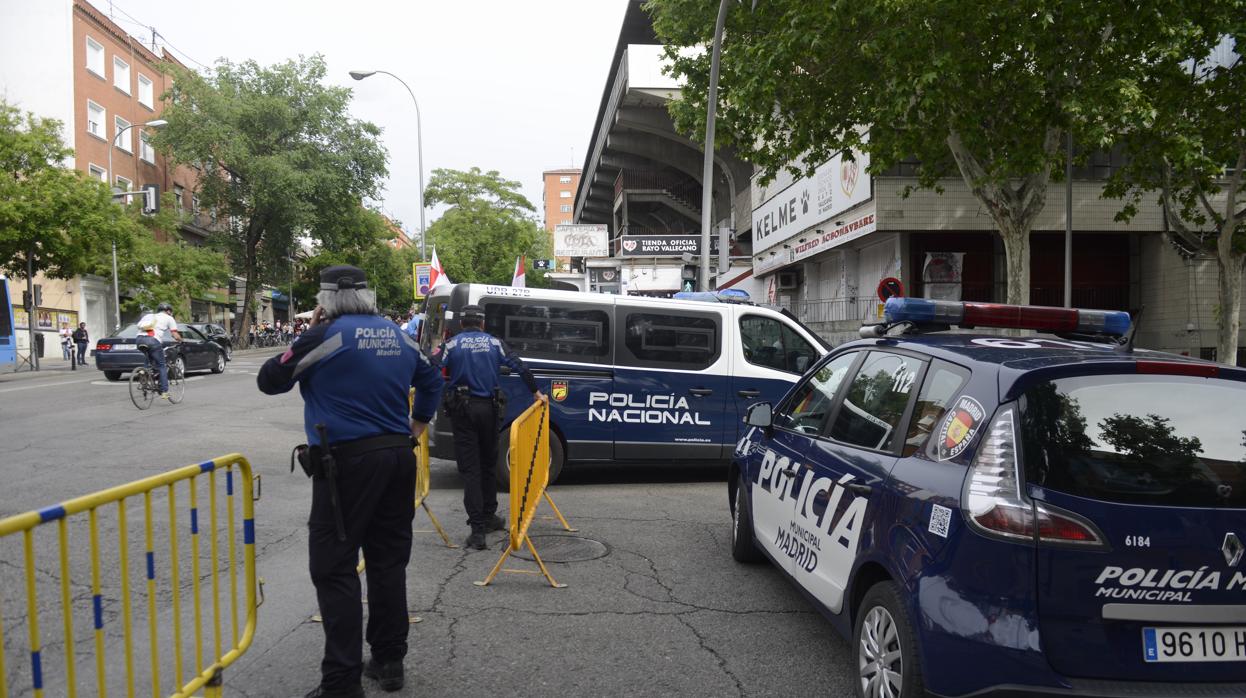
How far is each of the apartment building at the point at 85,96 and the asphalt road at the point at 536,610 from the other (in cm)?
3339

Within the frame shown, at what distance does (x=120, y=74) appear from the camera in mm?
42719

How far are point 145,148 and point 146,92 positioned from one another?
321 centimetres

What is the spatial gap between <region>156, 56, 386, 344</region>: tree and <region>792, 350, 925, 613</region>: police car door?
139ft

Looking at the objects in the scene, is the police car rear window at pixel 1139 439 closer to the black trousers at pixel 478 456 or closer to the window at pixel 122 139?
the black trousers at pixel 478 456

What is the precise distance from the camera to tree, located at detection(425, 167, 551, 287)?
59.8 meters

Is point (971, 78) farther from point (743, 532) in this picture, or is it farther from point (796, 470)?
point (796, 470)

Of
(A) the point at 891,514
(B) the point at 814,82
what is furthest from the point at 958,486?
(B) the point at 814,82

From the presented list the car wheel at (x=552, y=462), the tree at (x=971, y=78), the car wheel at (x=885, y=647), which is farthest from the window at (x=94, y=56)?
the car wheel at (x=885, y=647)

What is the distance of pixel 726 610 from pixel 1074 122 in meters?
8.96

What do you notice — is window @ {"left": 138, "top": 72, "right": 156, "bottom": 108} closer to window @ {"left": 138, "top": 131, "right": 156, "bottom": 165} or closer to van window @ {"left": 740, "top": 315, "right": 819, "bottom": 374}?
window @ {"left": 138, "top": 131, "right": 156, "bottom": 165}

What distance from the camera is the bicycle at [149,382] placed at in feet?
47.7

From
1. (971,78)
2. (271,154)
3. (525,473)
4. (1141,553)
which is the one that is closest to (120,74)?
(271,154)

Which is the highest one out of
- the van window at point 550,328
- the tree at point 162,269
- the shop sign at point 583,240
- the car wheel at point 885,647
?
the shop sign at point 583,240

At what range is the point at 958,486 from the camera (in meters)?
2.89
